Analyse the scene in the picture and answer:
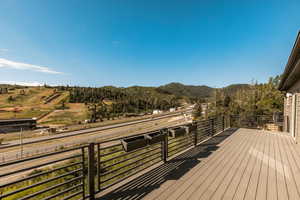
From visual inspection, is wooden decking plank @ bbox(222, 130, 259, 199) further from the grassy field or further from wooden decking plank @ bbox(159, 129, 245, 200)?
the grassy field

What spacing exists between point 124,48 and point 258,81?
1804 centimetres

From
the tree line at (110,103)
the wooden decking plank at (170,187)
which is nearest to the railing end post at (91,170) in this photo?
the wooden decking plank at (170,187)

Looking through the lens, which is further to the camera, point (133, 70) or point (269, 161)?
point (133, 70)

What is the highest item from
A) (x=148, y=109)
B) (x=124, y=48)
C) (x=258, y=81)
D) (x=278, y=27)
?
(x=124, y=48)

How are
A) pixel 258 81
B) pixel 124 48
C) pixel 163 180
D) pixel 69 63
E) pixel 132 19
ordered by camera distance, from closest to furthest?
1. pixel 163 180
2. pixel 132 19
3. pixel 258 81
4. pixel 124 48
5. pixel 69 63

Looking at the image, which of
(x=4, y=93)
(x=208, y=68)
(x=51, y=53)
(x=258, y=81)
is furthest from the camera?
(x=4, y=93)

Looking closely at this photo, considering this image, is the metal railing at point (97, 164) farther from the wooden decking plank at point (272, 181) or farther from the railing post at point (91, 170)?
the wooden decking plank at point (272, 181)

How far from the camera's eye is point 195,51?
840 inches

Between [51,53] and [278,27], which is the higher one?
[51,53]

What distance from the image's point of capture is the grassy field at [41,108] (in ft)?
141

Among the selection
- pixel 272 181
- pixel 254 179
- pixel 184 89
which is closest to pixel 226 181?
pixel 254 179

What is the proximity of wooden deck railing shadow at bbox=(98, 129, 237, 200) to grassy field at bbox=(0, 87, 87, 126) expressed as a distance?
41.6 m

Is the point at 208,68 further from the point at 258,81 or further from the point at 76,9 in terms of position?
the point at 76,9

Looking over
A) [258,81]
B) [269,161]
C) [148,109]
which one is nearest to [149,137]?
[269,161]
